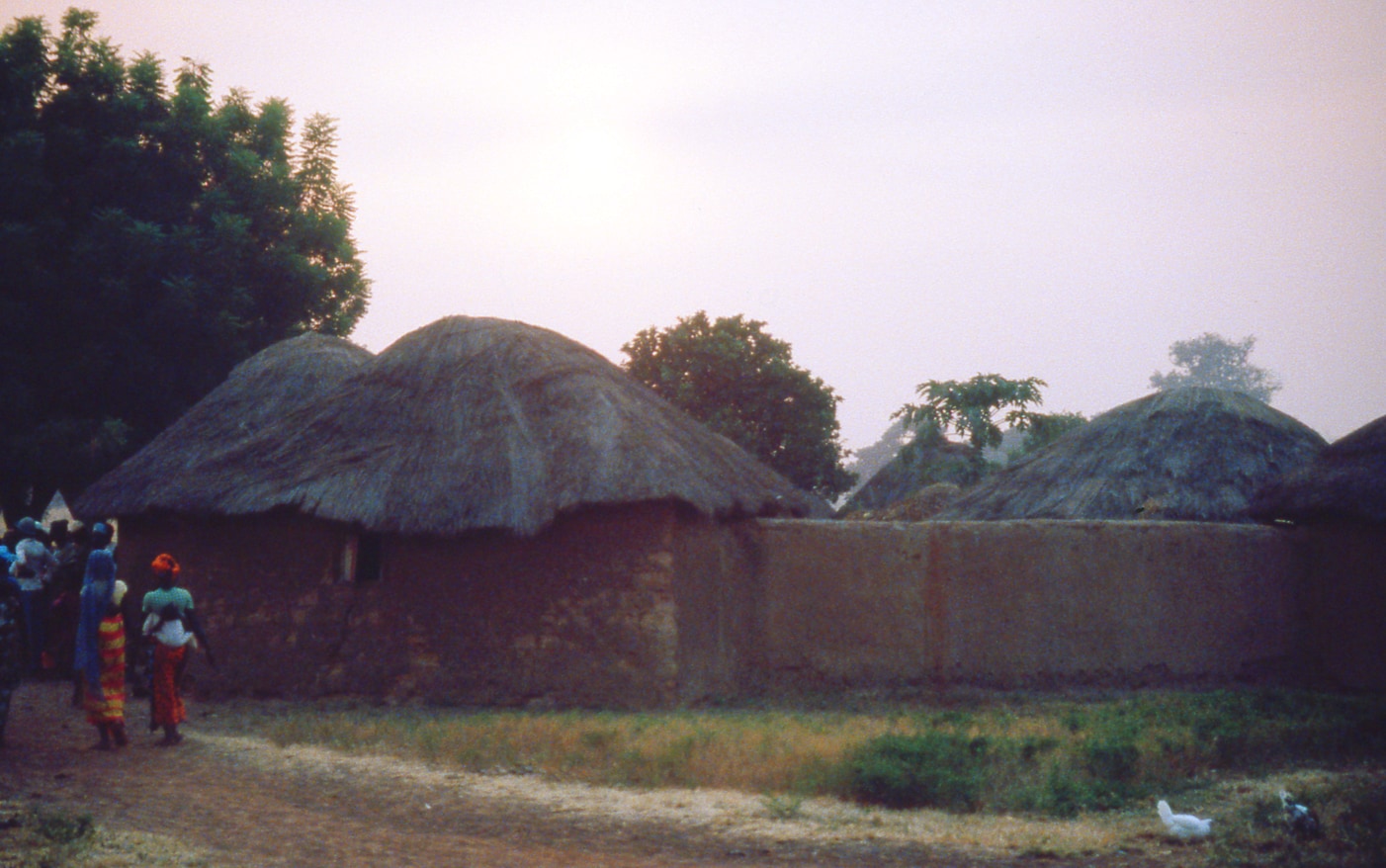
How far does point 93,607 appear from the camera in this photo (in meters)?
9.06

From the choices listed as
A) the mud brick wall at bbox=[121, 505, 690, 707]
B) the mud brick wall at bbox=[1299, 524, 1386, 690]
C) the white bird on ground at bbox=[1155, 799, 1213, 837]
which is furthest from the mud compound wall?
the white bird on ground at bbox=[1155, 799, 1213, 837]

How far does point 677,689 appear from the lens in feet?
36.0

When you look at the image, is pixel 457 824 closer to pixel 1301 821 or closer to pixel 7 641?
pixel 7 641

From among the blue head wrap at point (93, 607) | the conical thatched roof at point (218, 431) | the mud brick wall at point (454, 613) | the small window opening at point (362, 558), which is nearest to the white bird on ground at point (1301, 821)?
the mud brick wall at point (454, 613)

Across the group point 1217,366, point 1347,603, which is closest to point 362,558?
point 1347,603

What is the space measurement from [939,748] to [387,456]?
6.24 m

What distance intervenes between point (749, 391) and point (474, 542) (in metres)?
16.5

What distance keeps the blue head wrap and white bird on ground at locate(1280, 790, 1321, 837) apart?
7421 mm

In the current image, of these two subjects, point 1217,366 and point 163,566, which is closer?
point 163,566

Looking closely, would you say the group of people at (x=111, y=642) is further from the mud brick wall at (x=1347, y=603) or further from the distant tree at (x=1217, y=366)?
the distant tree at (x=1217, y=366)

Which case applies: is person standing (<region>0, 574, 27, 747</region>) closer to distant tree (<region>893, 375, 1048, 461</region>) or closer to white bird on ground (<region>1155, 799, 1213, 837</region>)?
white bird on ground (<region>1155, 799, 1213, 837</region>)

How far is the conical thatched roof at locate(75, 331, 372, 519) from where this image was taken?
12477mm

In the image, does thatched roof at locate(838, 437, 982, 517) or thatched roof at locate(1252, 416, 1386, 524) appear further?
thatched roof at locate(838, 437, 982, 517)

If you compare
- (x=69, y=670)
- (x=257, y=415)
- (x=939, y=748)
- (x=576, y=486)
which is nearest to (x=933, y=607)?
(x=576, y=486)
